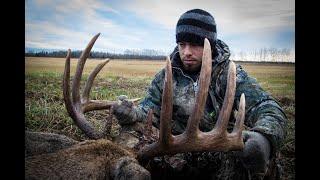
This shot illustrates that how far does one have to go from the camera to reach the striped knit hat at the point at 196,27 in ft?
9.11

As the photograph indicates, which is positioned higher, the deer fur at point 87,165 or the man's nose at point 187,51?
the man's nose at point 187,51

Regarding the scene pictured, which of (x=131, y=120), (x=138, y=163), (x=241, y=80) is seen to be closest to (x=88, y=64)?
(x=131, y=120)

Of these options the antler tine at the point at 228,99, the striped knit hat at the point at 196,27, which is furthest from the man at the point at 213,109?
the antler tine at the point at 228,99

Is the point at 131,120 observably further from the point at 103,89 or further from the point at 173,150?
the point at 103,89

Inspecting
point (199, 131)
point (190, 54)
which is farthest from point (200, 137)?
point (190, 54)

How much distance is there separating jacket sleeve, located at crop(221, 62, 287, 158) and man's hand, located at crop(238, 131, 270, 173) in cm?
7

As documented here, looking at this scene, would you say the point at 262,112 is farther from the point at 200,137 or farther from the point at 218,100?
the point at 200,137

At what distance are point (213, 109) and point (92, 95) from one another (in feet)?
5.23

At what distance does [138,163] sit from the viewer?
2.07 m

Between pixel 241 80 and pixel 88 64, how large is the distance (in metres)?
1.28

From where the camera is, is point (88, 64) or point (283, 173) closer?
point (283, 173)

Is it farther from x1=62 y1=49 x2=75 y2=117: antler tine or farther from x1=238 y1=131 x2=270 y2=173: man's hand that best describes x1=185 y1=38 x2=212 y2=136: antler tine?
x1=62 y1=49 x2=75 y2=117: antler tine

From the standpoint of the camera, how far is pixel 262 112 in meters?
2.42

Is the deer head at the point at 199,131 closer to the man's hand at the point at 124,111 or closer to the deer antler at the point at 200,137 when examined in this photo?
the deer antler at the point at 200,137
